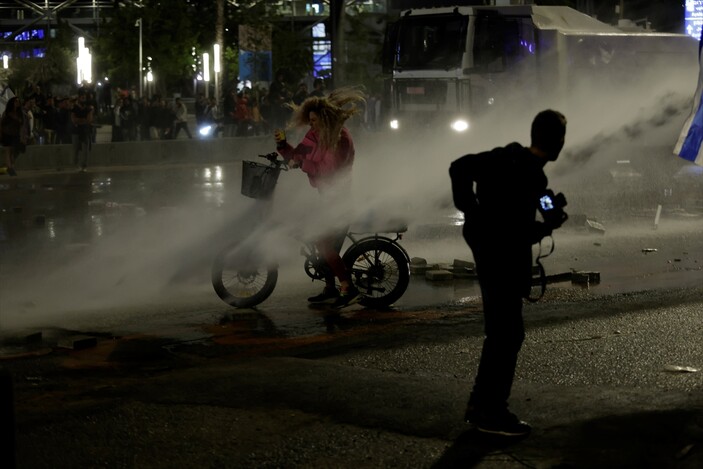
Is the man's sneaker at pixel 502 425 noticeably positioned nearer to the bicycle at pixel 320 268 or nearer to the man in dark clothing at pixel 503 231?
the man in dark clothing at pixel 503 231

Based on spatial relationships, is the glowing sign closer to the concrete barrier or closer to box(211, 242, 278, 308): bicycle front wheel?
the concrete barrier

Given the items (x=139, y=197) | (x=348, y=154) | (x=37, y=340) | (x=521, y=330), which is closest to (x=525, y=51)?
(x=139, y=197)

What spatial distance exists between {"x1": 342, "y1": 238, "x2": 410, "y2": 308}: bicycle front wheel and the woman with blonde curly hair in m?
0.14

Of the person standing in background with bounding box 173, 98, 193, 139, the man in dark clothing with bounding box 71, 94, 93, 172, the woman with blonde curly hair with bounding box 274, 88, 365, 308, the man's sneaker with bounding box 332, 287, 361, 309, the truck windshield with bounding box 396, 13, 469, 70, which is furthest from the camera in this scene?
the person standing in background with bounding box 173, 98, 193, 139

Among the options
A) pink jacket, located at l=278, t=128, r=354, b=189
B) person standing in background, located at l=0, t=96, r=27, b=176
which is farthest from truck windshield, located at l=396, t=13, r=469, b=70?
pink jacket, located at l=278, t=128, r=354, b=189

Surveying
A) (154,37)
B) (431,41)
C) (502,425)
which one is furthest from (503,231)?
(154,37)

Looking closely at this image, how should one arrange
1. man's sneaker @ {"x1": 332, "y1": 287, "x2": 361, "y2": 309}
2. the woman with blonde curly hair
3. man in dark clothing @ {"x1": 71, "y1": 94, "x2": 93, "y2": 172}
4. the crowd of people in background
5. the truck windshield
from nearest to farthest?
the woman with blonde curly hair < man's sneaker @ {"x1": 332, "y1": 287, "x2": 361, "y2": 309} < the truck windshield < man in dark clothing @ {"x1": 71, "y1": 94, "x2": 93, "y2": 172} < the crowd of people in background

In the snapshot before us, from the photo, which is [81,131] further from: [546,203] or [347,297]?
[546,203]

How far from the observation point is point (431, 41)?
2312cm

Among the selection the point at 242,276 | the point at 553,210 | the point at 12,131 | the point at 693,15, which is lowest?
the point at 242,276

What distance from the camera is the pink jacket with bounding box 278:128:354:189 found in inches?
371

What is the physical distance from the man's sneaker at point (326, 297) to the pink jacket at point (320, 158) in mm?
945

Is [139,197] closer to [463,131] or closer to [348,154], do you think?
[463,131]

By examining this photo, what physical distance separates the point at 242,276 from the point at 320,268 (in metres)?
0.65
